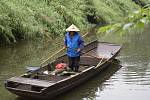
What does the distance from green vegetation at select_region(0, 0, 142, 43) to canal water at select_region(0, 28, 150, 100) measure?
688 mm

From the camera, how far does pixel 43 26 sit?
18375 millimetres

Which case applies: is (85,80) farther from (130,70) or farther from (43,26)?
(43,26)

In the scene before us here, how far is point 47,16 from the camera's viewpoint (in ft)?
63.2

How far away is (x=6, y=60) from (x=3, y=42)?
254 cm

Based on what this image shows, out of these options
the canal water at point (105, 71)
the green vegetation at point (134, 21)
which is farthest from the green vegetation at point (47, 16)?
the green vegetation at point (134, 21)

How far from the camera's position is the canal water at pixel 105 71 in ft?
30.5

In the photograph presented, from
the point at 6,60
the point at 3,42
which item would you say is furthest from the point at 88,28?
the point at 6,60

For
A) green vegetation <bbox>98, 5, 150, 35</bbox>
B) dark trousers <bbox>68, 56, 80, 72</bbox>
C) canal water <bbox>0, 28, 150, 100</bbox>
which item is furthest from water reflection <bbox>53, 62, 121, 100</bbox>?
green vegetation <bbox>98, 5, 150, 35</bbox>

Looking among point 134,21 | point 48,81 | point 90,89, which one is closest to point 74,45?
point 90,89

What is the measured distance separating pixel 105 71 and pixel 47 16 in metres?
8.12

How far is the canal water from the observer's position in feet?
30.5

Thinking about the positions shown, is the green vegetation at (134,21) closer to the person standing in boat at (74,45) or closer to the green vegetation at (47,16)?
the person standing in boat at (74,45)

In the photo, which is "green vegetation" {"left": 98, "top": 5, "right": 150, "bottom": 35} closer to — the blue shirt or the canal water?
the canal water

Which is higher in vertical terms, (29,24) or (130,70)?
(29,24)
